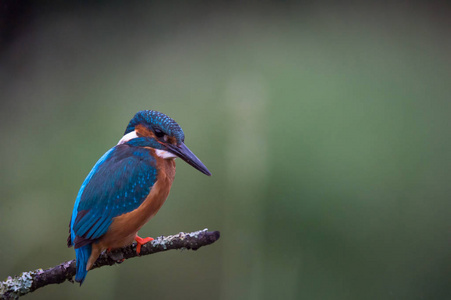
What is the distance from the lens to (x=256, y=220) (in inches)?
77.4

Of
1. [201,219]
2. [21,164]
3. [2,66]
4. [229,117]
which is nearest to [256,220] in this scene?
[201,219]

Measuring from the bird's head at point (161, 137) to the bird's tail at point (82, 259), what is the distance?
1.33 feet

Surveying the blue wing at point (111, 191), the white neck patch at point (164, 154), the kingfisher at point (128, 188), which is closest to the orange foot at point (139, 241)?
the kingfisher at point (128, 188)

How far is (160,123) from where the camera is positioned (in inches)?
59.9

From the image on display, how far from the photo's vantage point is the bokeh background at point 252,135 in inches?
74.3

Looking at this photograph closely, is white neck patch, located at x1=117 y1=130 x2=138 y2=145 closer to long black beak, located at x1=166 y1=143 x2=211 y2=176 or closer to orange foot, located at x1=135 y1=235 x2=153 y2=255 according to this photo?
long black beak, located at x1=166 y1=143 x2=211 y2=176

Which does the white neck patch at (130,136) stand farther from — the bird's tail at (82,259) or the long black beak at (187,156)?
the bird's tail at (82,259)

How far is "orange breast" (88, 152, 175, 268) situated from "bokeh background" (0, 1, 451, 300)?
0.37 metres

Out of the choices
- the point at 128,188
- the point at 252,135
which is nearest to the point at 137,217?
the point at 128,188

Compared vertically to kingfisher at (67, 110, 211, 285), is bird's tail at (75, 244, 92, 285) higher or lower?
lower

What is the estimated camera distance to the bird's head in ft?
4.92

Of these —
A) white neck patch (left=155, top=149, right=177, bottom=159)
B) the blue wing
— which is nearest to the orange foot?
the blue wing

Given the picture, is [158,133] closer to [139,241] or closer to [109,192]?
[109,192]

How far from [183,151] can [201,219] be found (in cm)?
57
